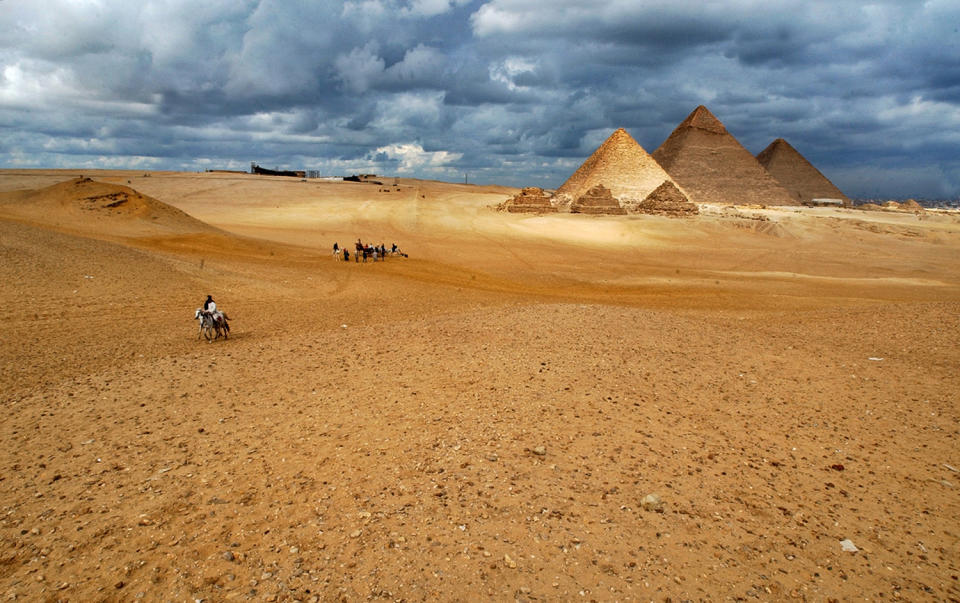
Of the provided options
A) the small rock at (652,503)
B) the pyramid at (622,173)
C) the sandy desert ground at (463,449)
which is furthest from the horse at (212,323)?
the pyramid at (622,173)

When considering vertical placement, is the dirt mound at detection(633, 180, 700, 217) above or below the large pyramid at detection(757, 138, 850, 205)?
below

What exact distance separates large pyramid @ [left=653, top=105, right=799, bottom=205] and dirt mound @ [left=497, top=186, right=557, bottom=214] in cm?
2129

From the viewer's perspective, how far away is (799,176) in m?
87.0

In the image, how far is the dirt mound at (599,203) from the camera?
168 feet

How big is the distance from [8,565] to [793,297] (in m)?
21.1

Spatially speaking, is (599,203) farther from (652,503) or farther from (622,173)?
(652,503)

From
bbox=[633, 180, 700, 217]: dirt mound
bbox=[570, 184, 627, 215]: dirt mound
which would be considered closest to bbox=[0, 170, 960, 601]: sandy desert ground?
bbox=[633, 180, 700, 217]: dirt mound

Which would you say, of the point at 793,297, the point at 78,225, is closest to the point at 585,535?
the point at 793,297

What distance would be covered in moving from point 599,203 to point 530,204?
22.7ft

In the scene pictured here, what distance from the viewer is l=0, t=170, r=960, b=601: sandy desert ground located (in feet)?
12.8

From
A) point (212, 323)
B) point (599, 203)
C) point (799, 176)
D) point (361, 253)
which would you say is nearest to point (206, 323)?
point (212, 323)

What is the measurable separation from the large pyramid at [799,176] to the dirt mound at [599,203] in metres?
50.4

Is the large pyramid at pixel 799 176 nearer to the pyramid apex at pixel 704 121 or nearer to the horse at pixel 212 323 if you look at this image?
the pyramid apex at pixel 704 121

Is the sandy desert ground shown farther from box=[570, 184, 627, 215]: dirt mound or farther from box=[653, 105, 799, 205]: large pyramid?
box=[653, 105, 799, 205]: large pyramid
